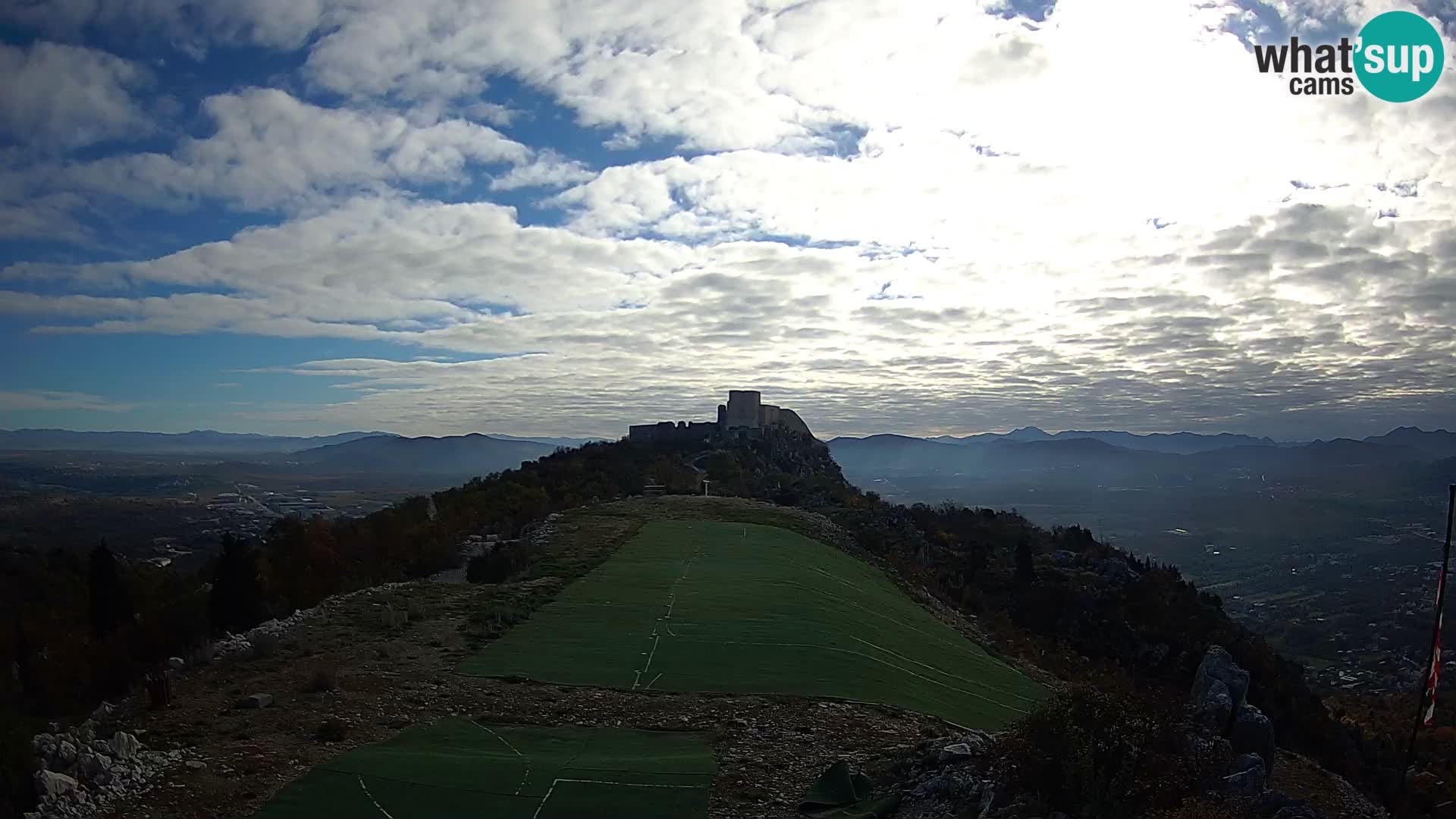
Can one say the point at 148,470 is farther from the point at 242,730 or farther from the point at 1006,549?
the point at 242,730

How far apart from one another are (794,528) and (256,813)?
30805 mm

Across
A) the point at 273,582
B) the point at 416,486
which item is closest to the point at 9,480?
the point at 416,486

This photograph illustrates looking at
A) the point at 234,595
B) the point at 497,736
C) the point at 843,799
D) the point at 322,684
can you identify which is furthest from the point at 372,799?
the point at 234,595

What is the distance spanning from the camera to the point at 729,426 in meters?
84.8

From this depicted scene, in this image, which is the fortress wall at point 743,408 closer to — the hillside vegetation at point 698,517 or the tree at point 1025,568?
the hillside vegetation at point 698,517

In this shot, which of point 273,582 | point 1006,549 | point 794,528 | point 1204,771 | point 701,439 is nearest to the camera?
point 1204,771

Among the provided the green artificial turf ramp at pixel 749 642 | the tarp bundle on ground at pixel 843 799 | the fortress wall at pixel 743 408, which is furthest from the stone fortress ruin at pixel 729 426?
the tarp bundle on ground at pixel 843 799

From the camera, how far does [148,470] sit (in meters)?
145

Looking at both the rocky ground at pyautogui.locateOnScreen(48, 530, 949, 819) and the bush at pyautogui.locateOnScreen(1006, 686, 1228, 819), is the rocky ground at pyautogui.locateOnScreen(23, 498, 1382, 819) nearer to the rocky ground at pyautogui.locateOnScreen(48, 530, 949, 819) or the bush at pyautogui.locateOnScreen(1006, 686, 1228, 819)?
the rocky ground at pyautogui.locateOnScreen(48, 530, 949, 819)

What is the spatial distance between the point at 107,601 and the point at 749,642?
21199mm

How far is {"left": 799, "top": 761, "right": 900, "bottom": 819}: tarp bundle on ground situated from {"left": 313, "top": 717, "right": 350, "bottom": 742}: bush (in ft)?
18.8

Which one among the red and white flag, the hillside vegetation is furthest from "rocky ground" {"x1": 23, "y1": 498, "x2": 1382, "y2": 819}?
the red and white flag

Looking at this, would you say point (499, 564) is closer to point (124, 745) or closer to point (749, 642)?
point (749, 642)

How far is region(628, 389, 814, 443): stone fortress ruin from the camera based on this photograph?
81812 mm
